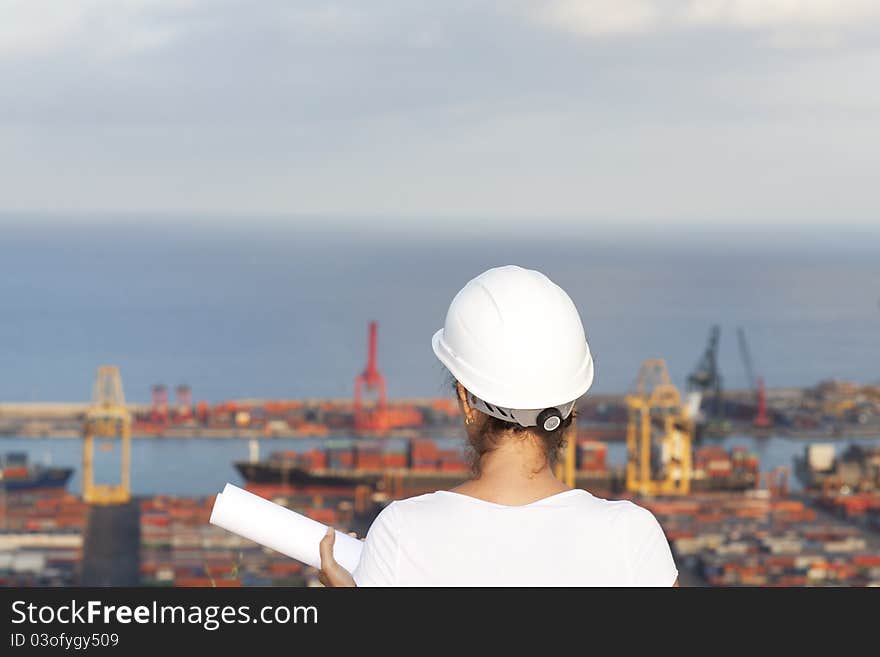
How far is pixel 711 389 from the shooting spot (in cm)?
2053

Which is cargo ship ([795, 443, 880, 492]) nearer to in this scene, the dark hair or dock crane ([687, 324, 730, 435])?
dock crane ([687, 324, 730, 435])

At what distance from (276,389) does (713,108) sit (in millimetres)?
13586

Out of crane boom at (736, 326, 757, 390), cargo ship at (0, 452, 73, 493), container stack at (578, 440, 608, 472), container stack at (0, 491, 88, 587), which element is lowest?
container stack at (0, 491, 88, 587)

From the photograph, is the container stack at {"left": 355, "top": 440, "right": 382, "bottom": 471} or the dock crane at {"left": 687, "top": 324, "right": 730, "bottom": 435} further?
the dock crane at {"left": 687, "top": 324, "right": 730, "bottom": 435}

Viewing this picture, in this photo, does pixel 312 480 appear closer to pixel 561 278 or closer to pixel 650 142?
pixel 650 142

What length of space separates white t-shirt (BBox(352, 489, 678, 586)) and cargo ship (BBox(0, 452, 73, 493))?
13.0 meters

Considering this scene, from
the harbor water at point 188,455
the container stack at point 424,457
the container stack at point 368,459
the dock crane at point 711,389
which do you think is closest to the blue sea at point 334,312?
the harbor water at point 188,455

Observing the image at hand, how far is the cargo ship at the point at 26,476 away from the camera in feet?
43.4

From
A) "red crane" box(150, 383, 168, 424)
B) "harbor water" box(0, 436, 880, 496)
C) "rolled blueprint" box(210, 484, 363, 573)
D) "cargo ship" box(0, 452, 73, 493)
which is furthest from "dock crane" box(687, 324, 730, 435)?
"rolled blueprint" box(210, 484, 363, 573)

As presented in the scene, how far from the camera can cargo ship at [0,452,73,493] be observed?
1322cm

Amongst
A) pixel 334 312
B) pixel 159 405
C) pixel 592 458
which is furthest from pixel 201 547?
pixel 334 312

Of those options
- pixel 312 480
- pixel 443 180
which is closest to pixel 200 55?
pixel 443 180

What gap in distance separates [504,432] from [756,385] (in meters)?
22.1

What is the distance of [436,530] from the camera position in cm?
66
